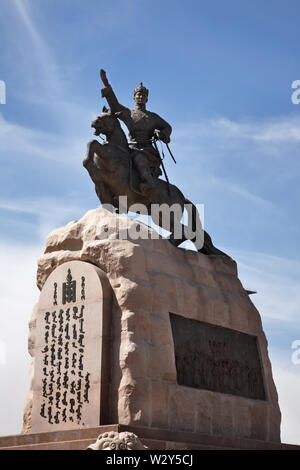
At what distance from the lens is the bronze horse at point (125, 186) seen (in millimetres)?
13211

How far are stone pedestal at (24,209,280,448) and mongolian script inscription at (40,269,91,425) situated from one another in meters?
0.04

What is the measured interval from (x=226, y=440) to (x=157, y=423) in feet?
3.92

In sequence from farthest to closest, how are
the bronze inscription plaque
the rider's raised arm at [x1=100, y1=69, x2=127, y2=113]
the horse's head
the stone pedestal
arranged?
the rider's raised arm at [x1=100, y1=69, x2=127, y2=113] → the horse's head → the bronze inscription plaque → the stone pedestal

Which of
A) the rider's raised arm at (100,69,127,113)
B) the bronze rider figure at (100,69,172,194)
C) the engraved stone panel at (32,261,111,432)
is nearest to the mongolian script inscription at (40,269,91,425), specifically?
the engraved stone panel at (32,261,111,432)

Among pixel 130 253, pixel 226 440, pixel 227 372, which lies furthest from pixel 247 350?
pixel 130 253

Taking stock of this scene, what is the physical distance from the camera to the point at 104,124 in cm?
1348

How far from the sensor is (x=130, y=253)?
37.2 feet

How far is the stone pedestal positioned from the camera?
35.4 ft

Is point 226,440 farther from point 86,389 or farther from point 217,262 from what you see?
point 217,262

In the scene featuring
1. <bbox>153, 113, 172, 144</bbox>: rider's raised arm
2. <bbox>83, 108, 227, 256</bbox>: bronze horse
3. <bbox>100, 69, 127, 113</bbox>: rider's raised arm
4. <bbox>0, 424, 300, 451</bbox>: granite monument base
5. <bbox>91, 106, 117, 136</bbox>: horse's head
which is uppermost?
<bbox>100, 69, 127, 113</bbox>: rider's raised arm

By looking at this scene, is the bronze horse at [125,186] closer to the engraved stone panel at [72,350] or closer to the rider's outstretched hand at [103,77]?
the rider's outstretched hand at [103,77]

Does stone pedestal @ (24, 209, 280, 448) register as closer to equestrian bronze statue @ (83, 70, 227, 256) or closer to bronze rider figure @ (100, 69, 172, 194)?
equestrian bronze statue @ (83, 70, 227, 256)

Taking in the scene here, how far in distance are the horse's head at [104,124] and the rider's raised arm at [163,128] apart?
111 cm
